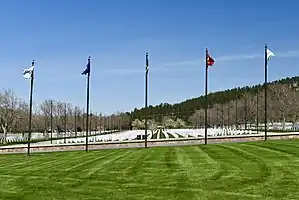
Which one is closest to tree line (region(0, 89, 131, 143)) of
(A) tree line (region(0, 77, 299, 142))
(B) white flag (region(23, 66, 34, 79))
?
(A) tree line (region(0, 77, 299, 142))

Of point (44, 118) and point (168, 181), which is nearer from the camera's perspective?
point (168, 181)

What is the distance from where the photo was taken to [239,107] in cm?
11369

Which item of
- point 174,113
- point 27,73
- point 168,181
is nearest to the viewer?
point 168,181

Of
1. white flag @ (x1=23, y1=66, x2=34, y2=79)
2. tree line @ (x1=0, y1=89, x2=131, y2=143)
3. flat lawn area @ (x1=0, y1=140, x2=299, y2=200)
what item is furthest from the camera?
tree line @ (x1=0, y1=89, x2=131, y2=143)

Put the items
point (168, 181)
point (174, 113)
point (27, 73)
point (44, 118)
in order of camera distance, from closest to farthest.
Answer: point (168, 181)
point (27, 73)
point (44, 118)
point (174, 113)

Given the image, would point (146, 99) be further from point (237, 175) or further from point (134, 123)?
point (134, 123)

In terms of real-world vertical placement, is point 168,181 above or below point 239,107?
below

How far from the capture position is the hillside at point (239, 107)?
85875 millimetres

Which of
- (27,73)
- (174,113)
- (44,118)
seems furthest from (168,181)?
(174,113)

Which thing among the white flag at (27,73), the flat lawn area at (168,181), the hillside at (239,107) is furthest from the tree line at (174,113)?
the flat lawn area at (168,181)

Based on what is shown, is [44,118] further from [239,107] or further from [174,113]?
[174,113]

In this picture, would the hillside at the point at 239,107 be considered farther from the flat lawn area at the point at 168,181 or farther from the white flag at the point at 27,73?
the flat lawn area at the point at 168,181

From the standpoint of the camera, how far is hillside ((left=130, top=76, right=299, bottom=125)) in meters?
85.9

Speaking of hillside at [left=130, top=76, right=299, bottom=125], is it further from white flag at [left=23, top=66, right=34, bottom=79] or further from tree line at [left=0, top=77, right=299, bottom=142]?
white flag at [left=23, top=66, right=34, bottom=79]
